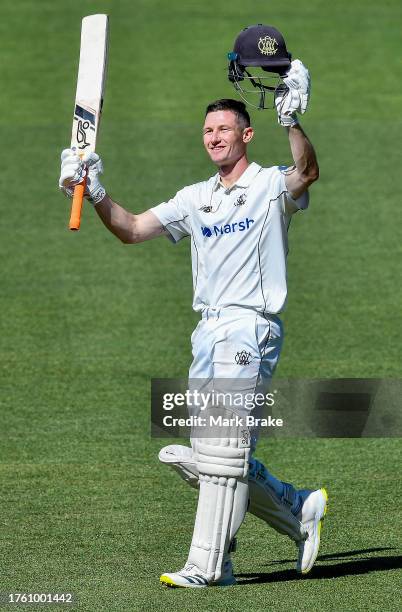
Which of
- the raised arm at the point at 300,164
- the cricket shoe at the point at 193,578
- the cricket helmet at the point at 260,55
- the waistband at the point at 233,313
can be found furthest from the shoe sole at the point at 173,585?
the cricket helmet at the point at 260,55

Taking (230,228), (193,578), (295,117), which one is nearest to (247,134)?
(295,117)

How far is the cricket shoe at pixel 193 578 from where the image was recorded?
270 inches

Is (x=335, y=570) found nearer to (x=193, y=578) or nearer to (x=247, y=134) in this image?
(x=193, y=578)

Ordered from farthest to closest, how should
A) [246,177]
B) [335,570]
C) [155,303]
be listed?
1. [155,303]
2. [335,570]
3. [246,177]

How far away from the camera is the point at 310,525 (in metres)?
7.38

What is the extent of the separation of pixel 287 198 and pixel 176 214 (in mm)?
609

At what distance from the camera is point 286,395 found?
10234mm

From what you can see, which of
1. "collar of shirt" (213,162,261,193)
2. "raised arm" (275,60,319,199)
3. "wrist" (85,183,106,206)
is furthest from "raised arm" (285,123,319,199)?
"wrist" (85,183,106,206)

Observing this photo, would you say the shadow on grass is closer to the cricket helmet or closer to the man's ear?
the man's ear

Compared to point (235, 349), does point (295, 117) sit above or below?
above

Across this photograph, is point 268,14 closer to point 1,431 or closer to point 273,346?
point 1,431

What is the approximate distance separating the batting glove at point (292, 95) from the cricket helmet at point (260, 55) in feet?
0.18

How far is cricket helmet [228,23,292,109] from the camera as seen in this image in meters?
6.90

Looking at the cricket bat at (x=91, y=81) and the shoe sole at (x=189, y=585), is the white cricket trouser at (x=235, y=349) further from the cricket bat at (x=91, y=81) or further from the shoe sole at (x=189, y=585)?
the cricket bat at (x=91, y=81)
